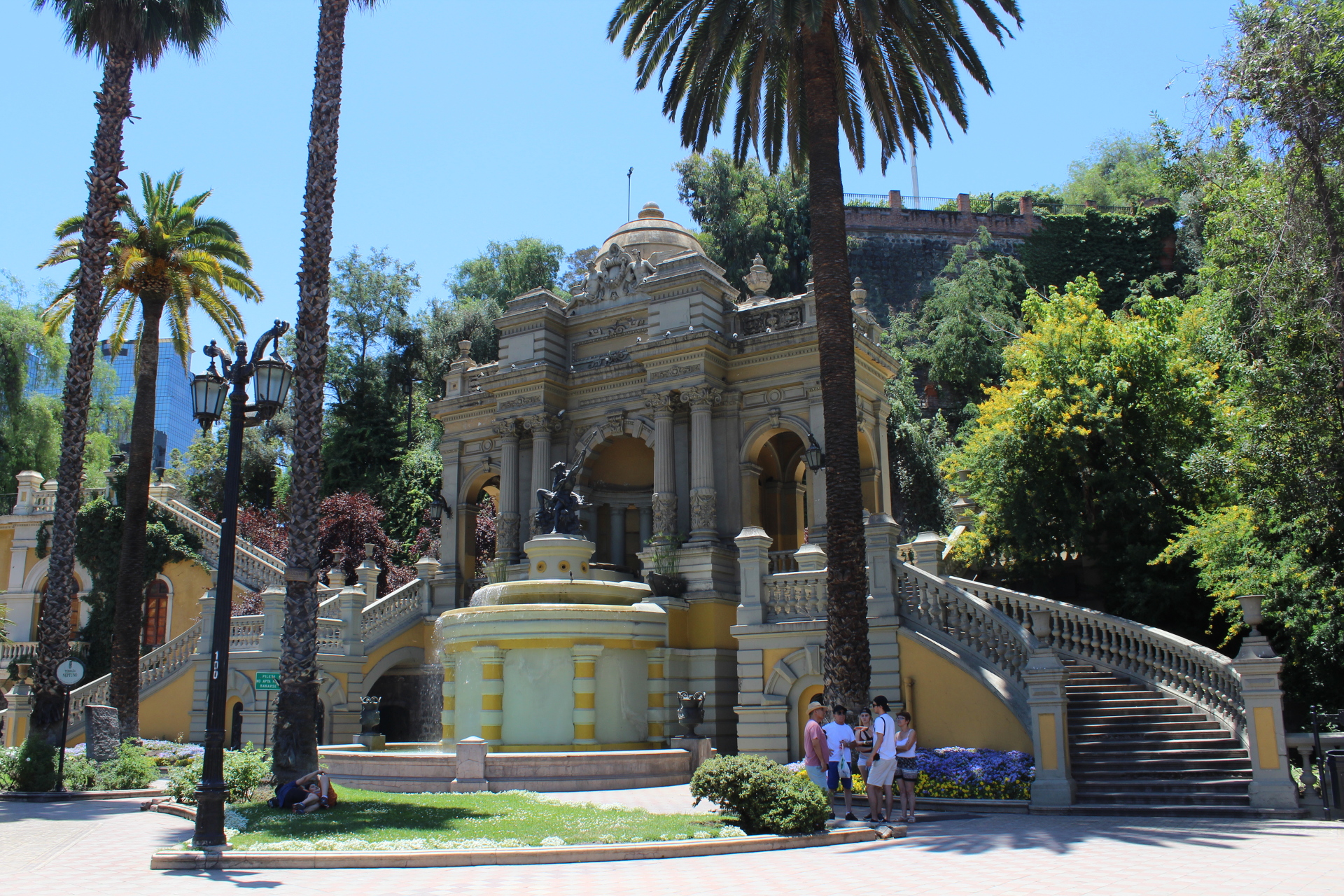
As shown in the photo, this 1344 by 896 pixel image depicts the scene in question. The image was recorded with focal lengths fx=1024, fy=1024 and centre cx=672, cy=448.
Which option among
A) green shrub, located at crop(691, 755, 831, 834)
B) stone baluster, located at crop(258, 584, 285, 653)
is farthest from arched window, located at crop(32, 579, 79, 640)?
green shrub, located at crop(691, 755, 831, 834)

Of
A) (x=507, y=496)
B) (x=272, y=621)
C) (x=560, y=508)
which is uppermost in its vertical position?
(x=507, y=496)

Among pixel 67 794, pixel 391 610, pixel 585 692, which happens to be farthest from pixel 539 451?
pixel 67 794

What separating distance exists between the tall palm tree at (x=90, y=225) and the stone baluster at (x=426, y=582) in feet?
30.7

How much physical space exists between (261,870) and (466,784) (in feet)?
21.0

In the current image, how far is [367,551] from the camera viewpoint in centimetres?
3609

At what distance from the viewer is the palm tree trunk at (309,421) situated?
14.4 m

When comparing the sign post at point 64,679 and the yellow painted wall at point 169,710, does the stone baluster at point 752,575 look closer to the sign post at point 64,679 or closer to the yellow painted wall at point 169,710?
the sign post at point 64,679

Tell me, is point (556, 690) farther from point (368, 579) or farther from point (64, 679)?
point (368, 579)

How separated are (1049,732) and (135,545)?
1962 centimetres

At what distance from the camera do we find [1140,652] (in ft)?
57.5

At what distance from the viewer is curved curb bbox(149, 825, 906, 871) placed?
980cm

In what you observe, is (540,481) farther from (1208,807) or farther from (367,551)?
(1208,807)

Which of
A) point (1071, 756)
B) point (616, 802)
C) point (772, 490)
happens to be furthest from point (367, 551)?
point (1071, 756)

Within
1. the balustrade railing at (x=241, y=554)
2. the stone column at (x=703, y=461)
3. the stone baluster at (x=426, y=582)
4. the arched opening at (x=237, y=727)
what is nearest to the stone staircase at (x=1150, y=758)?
the stone column at (x=703, y=461)
